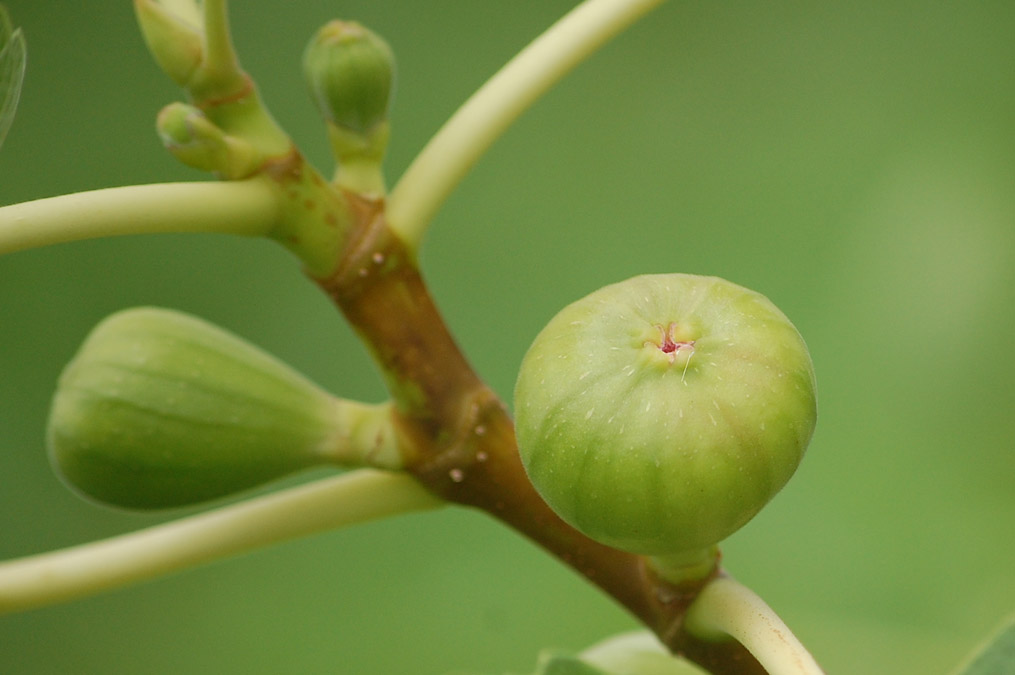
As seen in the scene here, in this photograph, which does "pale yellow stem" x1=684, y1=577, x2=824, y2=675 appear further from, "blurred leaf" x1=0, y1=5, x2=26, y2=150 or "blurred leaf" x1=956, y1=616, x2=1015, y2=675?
"blurred leaf" x1=0, y1=5, x2=26, y2=150

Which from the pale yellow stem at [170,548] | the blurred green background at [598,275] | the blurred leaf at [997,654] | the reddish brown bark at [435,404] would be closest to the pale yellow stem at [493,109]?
the reddish brown bark at [435,404]

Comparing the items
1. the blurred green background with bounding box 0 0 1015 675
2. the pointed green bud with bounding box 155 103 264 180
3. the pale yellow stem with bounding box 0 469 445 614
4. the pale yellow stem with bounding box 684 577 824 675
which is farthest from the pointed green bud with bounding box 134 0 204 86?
the blurred green background with bounding box 0 0 1015 675

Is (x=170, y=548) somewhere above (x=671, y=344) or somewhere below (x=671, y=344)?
below

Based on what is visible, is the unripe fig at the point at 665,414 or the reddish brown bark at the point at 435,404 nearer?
the unripe fig at the point at 665,414

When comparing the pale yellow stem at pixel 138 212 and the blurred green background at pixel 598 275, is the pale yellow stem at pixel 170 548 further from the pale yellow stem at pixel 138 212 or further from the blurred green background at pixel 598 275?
the blurred green background at pixel 598 275

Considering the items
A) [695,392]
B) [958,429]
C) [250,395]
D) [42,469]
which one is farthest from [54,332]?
[695,392]

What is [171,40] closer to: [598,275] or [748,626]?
[748,626]

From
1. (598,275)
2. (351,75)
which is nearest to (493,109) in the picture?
(351,75)
